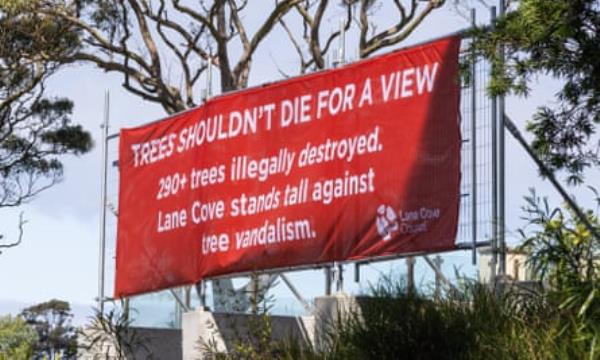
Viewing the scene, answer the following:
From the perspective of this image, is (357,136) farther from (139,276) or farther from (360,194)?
(139,276)

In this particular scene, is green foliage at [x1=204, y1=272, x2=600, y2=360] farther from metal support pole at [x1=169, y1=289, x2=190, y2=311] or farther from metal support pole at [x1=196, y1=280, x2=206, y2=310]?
metal support pole at [x1=169, y1=289, x2=190, y2=311]

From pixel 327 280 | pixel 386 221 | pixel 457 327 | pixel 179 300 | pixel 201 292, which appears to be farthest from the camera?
pixel 179 300

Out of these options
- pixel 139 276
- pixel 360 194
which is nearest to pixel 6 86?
pixel 139 276

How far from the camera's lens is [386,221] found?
13.1 meters

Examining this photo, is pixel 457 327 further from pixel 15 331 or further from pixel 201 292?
pixel 15 331

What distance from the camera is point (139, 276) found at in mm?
17109

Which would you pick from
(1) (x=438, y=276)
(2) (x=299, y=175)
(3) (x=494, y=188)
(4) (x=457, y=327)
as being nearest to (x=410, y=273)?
(1) (x=438, y=276)

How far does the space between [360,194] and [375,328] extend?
8.61 ft

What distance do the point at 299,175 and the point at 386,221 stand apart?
1.53m

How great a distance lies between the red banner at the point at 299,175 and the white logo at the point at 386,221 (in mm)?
15

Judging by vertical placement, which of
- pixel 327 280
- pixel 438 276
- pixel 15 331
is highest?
pixel 15 331

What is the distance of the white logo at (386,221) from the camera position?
42.6 ft

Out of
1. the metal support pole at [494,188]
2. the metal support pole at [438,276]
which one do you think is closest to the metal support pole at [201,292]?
the metal support pole at [438,276]

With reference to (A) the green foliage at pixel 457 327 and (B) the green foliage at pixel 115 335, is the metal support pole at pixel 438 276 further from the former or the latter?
(B) the green foliage at pixel 115 335
